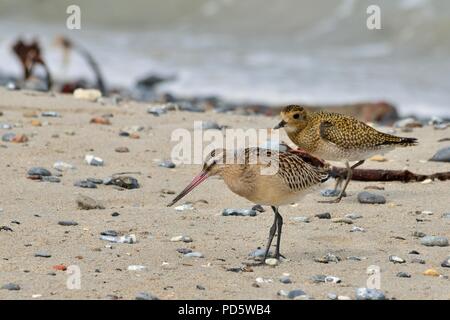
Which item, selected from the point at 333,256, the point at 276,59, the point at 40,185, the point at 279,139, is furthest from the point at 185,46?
the point at 333,256

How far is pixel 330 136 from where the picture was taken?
8727mm

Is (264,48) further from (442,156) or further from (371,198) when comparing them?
(371,198)

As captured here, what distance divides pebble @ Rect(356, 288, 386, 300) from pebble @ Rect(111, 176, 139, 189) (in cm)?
331

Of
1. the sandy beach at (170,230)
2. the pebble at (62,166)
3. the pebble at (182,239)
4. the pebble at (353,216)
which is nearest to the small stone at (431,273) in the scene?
the sandy beach at (170,230)

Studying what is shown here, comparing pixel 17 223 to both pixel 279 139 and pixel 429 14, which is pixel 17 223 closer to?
pixel 279 139

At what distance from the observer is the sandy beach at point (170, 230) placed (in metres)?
6.27

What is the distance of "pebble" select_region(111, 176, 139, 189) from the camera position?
8.91m

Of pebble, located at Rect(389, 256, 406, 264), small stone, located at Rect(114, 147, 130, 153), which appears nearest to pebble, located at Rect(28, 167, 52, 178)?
small stone, located at Rect(114, 147, 130, 153)

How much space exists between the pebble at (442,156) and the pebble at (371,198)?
150 cm

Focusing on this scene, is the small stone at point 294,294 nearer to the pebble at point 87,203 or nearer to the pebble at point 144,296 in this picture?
the pebble at point 144,296

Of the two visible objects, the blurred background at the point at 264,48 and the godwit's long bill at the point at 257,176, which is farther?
the blurred background at the point at 264,48

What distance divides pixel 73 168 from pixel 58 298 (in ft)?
12.1

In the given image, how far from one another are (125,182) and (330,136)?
187 centimetres

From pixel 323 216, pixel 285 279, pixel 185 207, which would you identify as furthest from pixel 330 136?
pixel 285 279
